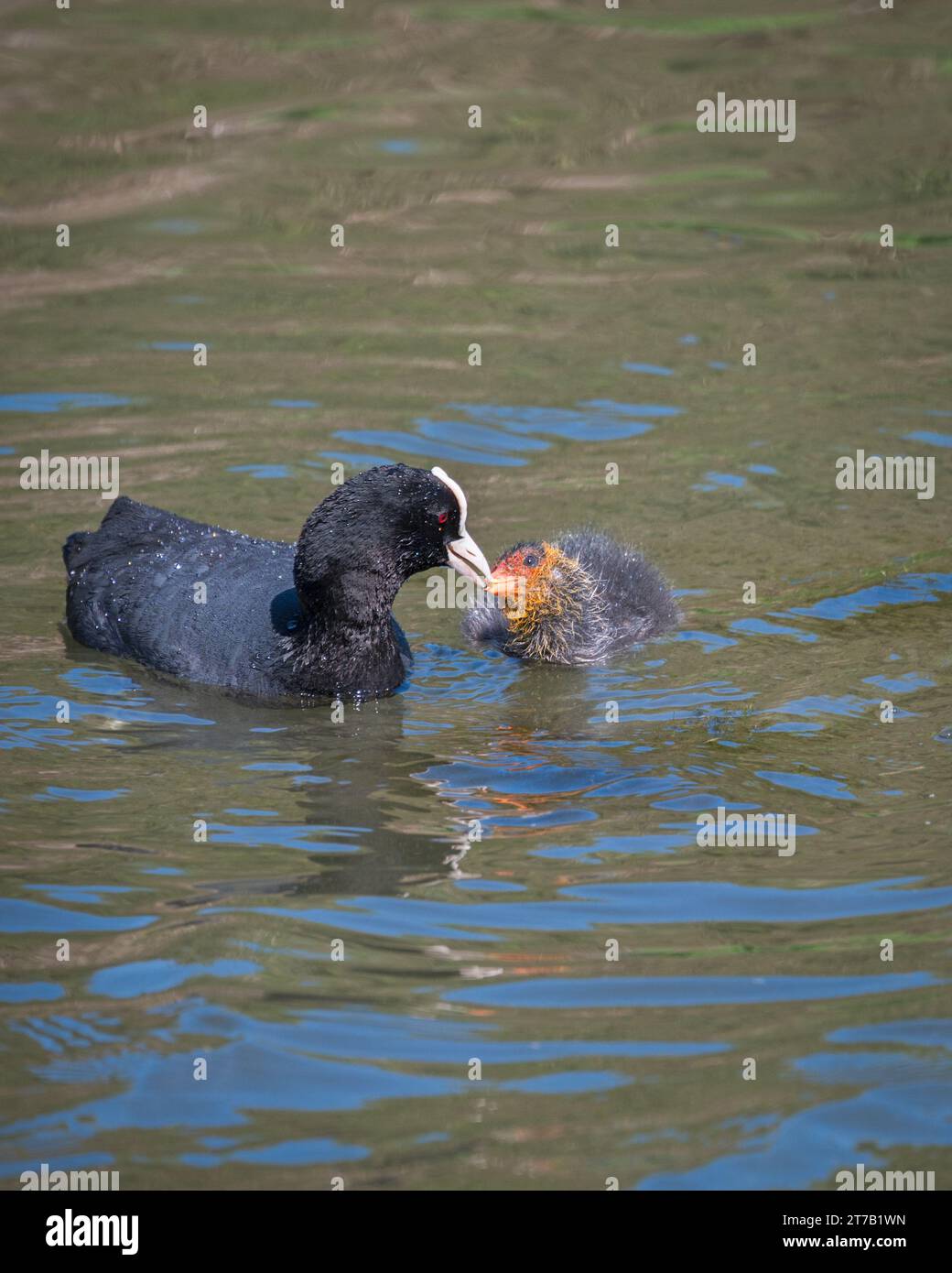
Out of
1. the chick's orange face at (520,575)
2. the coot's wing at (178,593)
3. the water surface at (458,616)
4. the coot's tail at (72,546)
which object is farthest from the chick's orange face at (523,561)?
the coot's tail at (72,546)

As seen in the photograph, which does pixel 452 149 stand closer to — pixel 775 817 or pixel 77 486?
pixel 77 486

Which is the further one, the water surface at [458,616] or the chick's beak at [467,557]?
the chick's beak at [467,557]

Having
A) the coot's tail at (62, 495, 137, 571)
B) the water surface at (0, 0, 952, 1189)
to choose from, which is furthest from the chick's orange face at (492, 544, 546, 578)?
the coot's tail at (62, 495, 137, 571)

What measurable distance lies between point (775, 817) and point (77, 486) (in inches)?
197

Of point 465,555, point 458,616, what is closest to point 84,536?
point 458,616

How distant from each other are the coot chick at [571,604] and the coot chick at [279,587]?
42 centimetres

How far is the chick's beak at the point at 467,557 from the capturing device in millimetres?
7109

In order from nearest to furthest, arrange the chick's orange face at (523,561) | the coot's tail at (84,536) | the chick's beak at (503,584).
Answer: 1. the chick's beak at (503,584)
2. the chick's orange face at (523,561)
3. the coot's tail at (84,536)

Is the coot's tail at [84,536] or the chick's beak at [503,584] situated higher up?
the coot's tail at [84,536]

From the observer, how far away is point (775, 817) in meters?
5.89

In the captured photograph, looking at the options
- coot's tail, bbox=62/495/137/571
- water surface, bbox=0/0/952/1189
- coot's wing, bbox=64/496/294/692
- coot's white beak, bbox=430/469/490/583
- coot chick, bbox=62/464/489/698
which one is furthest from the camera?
→ coot's tail, bbox=62/495/137/571

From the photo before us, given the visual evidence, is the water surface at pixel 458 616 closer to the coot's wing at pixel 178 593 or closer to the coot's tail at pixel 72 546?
the coot's wing at pixel 178 593

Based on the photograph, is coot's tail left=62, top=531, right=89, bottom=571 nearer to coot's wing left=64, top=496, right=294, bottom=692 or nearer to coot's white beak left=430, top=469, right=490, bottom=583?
coot's wing left=64, top=496, right=294, bottom=692

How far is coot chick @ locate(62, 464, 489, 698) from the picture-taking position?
271 inches
